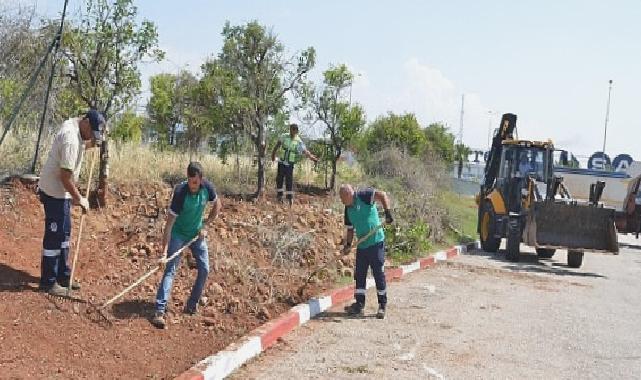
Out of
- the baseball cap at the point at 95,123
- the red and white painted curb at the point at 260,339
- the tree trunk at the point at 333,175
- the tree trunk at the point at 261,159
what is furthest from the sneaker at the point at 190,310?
the tree trunk at the point at 333,175

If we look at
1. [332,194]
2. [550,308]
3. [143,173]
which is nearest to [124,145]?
[143,173]

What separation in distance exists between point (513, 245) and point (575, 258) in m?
1.30

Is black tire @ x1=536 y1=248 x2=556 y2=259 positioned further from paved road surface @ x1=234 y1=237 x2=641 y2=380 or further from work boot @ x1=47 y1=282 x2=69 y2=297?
work boot @ x1=47 y1=282 x2=69 y2=297

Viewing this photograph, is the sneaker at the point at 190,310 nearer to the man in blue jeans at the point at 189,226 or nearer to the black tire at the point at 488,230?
the man in blue jeans at the point at 189,226

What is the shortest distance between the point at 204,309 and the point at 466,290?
5.10 metres

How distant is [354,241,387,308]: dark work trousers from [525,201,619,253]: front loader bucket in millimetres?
6877

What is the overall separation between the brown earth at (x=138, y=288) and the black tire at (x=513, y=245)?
5275mm

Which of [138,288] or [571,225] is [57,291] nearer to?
[138,288]

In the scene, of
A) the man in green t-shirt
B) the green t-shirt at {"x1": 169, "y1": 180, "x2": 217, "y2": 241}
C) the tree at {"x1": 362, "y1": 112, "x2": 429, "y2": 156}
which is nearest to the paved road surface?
the man in green t-shirt

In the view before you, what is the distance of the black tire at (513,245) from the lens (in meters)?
14.9

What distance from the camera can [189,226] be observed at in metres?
6.81

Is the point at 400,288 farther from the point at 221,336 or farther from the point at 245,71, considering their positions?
the point at 245,71

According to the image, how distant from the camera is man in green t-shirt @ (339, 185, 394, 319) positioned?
327 inches

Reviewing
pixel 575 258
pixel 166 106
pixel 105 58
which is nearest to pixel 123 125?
pixel 105 58
